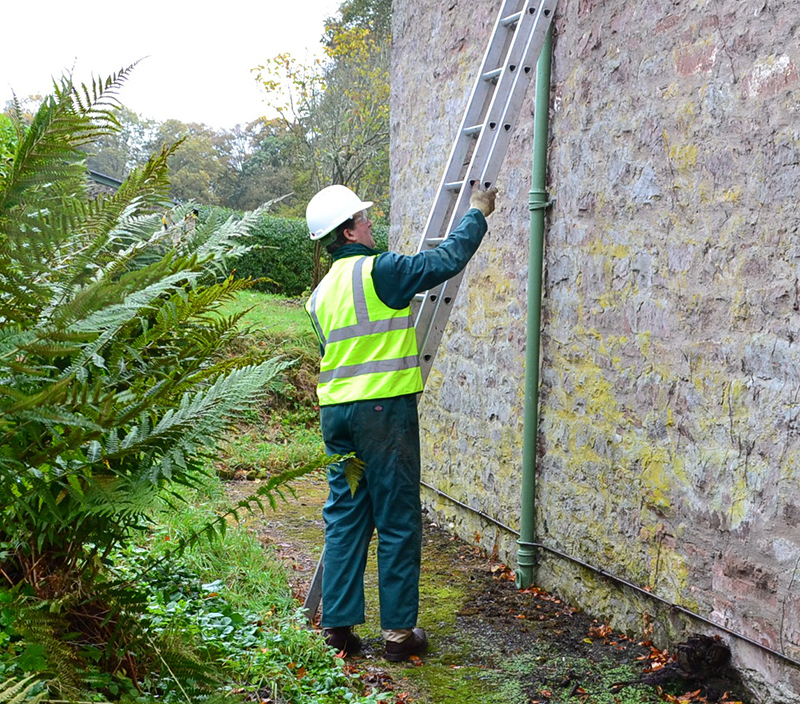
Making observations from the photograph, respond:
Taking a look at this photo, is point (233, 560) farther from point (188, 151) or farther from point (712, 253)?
point (188, 151)

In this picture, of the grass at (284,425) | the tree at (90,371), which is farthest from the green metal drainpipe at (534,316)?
the tree at (90,371)

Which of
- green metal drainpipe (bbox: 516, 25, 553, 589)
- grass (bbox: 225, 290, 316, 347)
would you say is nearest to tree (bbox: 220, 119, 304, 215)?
grass (bbox: 225, 290, 316, 347)

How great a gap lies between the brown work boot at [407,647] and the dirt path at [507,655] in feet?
0.13

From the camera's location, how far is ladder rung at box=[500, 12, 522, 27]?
176 inches

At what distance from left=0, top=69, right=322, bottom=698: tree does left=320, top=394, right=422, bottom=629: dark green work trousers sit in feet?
7.32

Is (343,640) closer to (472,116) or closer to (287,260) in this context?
(472,116)

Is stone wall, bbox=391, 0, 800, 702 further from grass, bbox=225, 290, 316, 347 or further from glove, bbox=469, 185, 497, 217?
grass, bbox=225, 290, 316, 347

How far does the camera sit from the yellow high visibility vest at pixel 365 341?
396cm

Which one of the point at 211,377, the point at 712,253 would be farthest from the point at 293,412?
the point at 211,377

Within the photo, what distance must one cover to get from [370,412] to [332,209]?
969 millimetres

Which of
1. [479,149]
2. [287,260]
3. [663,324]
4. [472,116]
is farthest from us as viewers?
[287,260]

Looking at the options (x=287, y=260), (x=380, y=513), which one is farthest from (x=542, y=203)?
(x=287, y=260)

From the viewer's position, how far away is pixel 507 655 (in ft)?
13.3

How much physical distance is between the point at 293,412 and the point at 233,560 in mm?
5314
